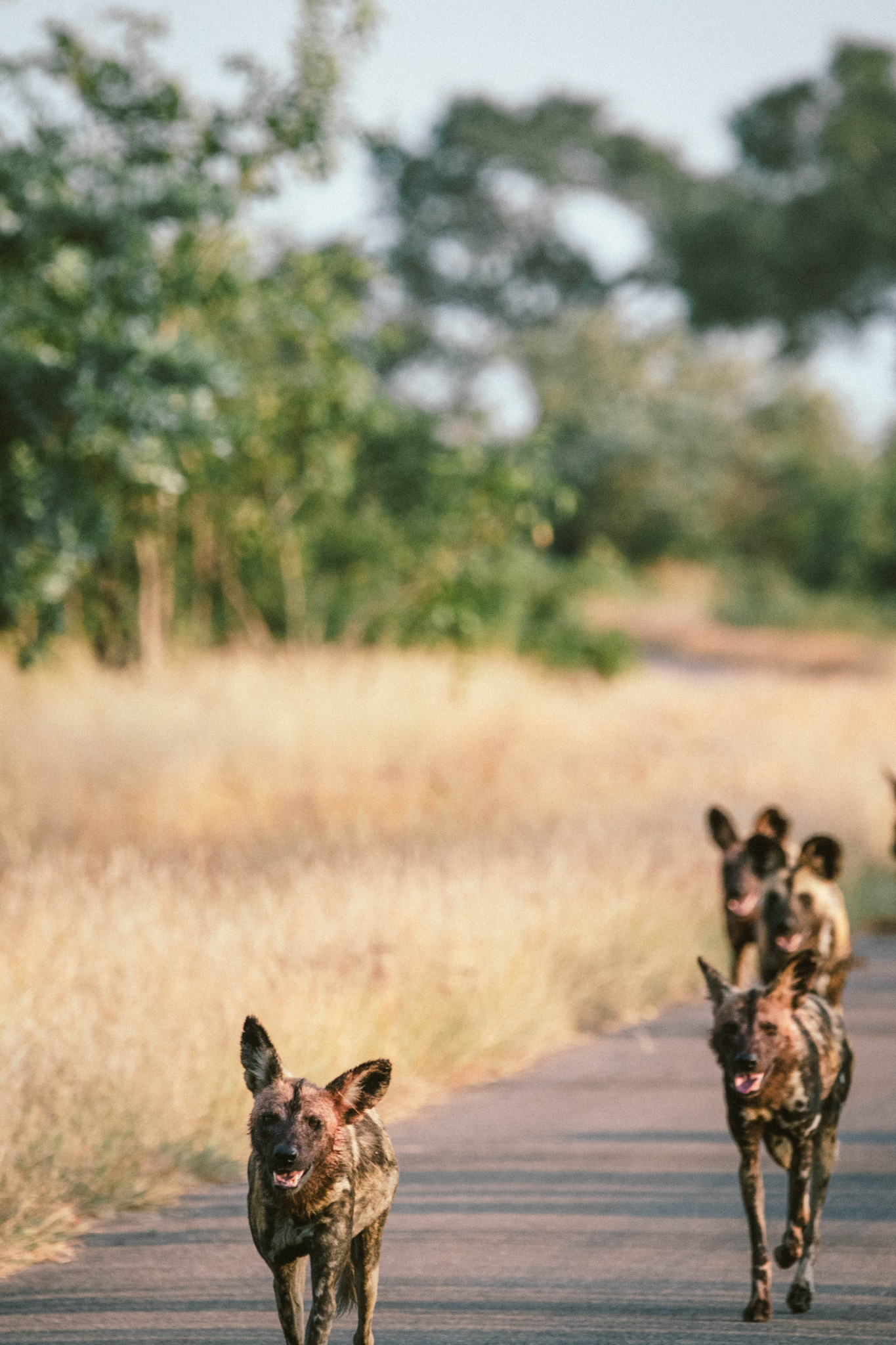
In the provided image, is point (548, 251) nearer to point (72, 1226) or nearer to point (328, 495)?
point (328, 495)

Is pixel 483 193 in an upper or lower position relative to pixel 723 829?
upper

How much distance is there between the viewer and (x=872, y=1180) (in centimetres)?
601

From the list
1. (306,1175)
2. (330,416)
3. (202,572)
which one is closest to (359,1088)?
(306,1175)

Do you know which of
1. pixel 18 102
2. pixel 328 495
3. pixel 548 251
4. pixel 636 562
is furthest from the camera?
pixel 548 251

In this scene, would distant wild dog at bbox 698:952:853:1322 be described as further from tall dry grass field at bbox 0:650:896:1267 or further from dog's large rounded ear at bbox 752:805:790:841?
dog's large rounded ear at bbox 752:805:790:841

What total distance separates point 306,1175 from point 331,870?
7548mm

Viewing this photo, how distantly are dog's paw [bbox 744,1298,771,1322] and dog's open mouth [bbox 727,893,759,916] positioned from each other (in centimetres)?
262

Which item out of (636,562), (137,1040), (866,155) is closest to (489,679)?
(137,1040)

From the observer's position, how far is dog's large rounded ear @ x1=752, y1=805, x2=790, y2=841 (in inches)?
280

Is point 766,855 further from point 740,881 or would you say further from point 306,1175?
point 306,1175

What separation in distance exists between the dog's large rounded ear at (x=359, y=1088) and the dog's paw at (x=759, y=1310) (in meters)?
1.41

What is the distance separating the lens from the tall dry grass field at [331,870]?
6273 mm

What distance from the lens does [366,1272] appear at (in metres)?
3.99

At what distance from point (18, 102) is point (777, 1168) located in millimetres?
10677
